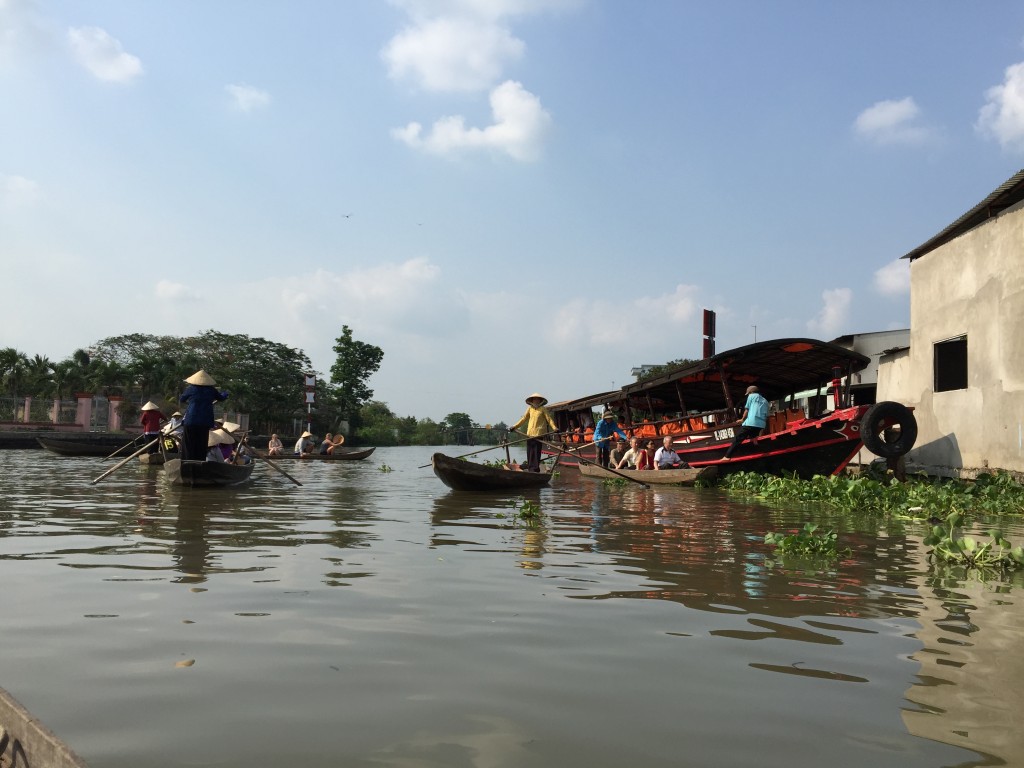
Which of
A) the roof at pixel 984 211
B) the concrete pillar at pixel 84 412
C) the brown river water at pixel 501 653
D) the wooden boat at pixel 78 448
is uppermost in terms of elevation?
the roof at pixel 984 211

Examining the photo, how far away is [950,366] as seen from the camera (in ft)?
45.8

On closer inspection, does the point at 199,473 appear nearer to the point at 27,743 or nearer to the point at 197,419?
the point at 197,419

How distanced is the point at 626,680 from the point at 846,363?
43.2 feet

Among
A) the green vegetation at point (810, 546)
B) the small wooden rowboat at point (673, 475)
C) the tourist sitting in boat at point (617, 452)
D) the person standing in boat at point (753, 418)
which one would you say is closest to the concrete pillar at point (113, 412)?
the tourist sitting in boat at point (617, 452)

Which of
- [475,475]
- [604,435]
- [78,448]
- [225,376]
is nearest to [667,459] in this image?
[604,435]

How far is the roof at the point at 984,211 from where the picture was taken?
11.8m

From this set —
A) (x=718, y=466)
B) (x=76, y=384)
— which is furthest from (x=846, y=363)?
(x=76, y=384)

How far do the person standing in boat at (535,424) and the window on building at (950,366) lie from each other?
23.3 ft

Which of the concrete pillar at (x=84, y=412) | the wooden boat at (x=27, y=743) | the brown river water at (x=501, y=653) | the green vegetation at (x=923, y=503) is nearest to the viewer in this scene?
the wooden boat at (x=27, y=743)

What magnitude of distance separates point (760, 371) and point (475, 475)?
22.6ft

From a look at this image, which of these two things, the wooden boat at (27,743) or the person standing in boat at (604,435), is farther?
the person standing in boat at (604,435)

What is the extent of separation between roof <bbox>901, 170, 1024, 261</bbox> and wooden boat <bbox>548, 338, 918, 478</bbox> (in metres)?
2.63

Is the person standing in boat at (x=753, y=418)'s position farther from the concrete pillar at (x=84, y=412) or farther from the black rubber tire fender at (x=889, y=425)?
the concrete pillar at (x=84, y=412)

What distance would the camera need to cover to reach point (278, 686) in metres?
2.82
